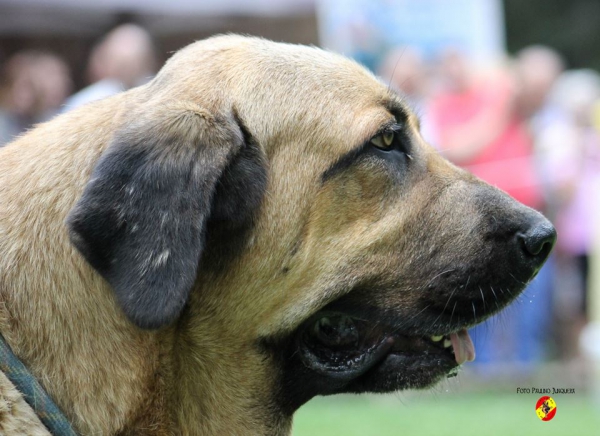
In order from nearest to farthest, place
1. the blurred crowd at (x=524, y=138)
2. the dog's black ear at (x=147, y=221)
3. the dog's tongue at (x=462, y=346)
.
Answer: the dog's black ear at (x=147, y=221) → the dog's tongue at (x=462, y=346) → the blurred crowd at (x=524, y=138)

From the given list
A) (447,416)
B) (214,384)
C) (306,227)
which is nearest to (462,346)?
(306,227)

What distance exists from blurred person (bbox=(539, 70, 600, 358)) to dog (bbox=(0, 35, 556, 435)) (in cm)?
661

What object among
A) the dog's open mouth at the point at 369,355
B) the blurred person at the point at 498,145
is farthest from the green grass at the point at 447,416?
the dog's open mouth at the point at 369,355

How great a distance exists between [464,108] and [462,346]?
21.3ft

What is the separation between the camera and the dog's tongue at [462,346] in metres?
3.87

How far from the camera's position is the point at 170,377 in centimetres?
333

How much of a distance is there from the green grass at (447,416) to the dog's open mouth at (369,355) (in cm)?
302

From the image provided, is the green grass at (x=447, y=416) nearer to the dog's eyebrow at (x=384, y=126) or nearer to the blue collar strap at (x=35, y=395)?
the dog's eyebrow at (x=384, y=126)

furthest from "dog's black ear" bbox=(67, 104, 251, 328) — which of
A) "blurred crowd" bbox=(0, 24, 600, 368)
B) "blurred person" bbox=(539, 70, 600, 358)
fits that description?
"blurred person" bbox=(539, 70, 600, 358)

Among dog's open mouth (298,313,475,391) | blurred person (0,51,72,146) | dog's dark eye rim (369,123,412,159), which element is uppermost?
dog's dark eye rim (369,123,412,159)

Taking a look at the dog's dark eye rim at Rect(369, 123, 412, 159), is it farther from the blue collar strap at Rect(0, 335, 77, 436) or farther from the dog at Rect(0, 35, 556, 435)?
the blue collar strap at Rect(0, 335, 77, 436)

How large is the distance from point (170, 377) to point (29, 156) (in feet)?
3.27

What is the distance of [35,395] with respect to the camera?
3070 millimetres

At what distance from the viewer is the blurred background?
28.2ft
